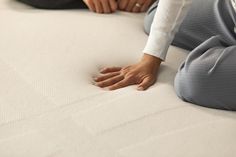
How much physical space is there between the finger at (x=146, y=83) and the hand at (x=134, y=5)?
37cm

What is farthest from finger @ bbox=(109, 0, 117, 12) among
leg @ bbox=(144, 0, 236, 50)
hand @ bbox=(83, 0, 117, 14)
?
leg @ bbox=(144, 0, 236, 50)

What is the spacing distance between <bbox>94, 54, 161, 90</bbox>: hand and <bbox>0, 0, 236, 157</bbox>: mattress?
2 centimetres

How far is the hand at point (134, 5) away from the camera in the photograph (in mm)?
1303

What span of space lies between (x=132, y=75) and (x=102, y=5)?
349 millimetres

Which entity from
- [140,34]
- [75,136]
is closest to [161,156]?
[75,136]

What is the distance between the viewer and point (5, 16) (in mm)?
1238

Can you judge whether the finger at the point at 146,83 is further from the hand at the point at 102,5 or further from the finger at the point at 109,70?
the hand at the point at 102,5

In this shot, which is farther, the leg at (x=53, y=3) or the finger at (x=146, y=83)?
the leg at (x=53, y=3)

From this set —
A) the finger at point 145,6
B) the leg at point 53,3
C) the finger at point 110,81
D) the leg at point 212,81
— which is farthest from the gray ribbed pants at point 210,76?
the leg at point 53,3

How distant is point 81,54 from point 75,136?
12.2 inches

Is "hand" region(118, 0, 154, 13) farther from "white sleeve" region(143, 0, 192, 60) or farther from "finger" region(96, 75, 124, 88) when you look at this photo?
"finger" region(96, 75, 124, 88)

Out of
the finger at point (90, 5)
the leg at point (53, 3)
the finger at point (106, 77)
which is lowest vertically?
the leg at point (53, 3)

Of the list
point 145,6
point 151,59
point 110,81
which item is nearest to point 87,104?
point 110,81

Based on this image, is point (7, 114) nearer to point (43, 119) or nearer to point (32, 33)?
point (43, 119)
